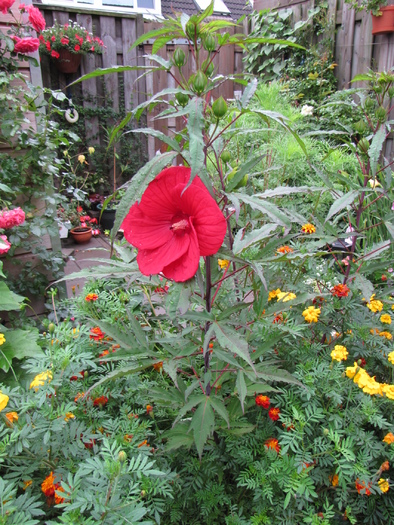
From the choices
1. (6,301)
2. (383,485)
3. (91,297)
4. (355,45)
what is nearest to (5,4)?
(6,301)

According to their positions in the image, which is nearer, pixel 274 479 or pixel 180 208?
pixel 180 208

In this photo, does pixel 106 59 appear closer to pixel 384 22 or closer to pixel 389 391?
pixel 384 22

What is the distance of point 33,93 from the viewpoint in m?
1.94

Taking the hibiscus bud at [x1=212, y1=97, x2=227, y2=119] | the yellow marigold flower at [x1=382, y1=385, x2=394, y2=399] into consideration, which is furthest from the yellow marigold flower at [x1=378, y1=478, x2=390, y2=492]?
the hibiscus bud at [x1=212, y1=97, x2=227, y2=119]

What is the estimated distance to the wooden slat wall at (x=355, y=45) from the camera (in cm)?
321

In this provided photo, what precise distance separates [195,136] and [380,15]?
11.0 ft

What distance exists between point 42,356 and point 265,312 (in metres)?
0.53

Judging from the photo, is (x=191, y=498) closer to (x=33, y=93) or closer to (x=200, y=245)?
(x=200, y=245)

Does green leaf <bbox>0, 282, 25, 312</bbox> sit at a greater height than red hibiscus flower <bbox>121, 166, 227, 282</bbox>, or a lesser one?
lesser

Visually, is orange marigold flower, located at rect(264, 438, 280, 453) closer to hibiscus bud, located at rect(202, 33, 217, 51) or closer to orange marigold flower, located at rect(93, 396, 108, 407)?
orange marigold flower, located at rect(93, 396, 108, 407)

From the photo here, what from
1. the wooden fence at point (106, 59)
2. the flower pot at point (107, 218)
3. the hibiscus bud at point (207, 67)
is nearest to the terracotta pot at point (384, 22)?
the wooden fence at point (106, 59)

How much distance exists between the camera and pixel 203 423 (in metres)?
0.85

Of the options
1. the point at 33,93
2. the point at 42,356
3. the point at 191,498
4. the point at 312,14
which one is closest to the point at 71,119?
the point at 33,93

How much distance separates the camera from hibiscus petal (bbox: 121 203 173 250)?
728 millimetres
